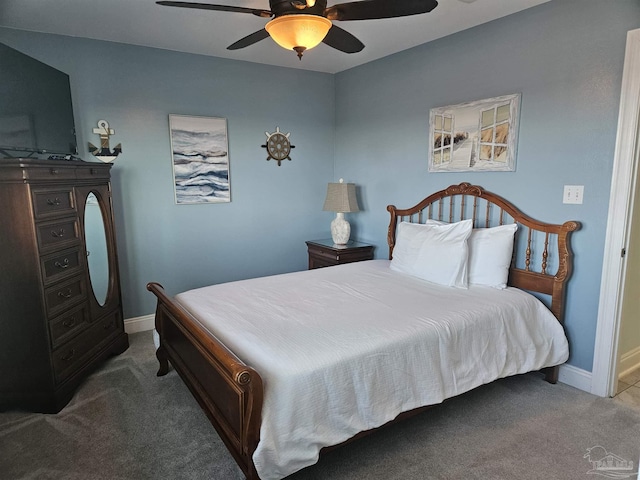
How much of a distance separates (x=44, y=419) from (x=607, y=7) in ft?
13.5

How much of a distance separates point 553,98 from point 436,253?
1280mm

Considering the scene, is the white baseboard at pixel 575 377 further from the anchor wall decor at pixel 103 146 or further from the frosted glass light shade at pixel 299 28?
the anchor wall decor at pixel 103 146

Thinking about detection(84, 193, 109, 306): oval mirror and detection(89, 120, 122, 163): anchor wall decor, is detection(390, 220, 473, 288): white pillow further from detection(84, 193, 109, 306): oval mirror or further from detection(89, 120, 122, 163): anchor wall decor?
detection(89, 120, 122, 163): anchor wall decor

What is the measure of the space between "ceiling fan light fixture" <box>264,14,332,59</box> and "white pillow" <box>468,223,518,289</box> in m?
1.79

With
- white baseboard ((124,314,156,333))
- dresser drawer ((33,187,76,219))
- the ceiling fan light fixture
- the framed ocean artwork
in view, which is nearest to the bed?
dresser drawer ((33,187,76,219))

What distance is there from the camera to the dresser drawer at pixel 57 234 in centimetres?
238

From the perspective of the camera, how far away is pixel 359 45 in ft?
7.78

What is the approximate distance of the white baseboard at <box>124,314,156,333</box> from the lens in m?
3.66

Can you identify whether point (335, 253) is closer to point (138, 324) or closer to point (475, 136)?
point (475, 136)

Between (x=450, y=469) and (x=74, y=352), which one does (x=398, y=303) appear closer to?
(x=450, y=469)

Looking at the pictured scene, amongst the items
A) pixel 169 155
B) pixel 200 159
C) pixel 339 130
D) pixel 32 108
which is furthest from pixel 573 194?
pixel 32 108

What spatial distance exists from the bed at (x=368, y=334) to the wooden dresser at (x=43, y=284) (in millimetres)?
561

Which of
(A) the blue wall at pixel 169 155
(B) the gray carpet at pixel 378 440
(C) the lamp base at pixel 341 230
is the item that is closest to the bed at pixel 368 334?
(B) the gray carpet at pixel 378 440

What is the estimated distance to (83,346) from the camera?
2.76 m
